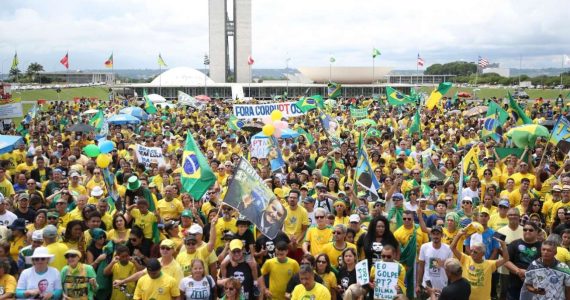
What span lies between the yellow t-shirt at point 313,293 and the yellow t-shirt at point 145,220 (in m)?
2.87

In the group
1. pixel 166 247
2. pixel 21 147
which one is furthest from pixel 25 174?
pixel 166 247

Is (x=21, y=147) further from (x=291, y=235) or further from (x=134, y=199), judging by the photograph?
(x=291, y=235)

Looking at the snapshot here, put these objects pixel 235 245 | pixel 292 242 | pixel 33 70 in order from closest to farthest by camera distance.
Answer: pixel 235 245 → pixel 292 242 → pixel 33 70

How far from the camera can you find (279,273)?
6.55m

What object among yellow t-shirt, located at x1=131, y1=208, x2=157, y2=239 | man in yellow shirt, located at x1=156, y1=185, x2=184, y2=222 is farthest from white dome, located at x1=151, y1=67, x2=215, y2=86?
yellow t-shirt, located at x1=131, y1=208, x2=157, y2=239

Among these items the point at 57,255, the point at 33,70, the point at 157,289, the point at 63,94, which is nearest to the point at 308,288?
the point at 157,289

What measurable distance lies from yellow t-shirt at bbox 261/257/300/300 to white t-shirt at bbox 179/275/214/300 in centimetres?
79

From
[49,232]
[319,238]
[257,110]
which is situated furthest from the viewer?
[257,110]

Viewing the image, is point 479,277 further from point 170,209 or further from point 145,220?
point 170,209

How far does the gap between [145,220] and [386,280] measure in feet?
11.6

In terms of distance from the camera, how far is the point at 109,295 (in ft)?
22.5

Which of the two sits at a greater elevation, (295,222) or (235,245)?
(235,245)

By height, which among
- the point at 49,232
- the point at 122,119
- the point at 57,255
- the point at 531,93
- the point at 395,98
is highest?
the point at 531,93

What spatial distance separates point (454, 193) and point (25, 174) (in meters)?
8.29
